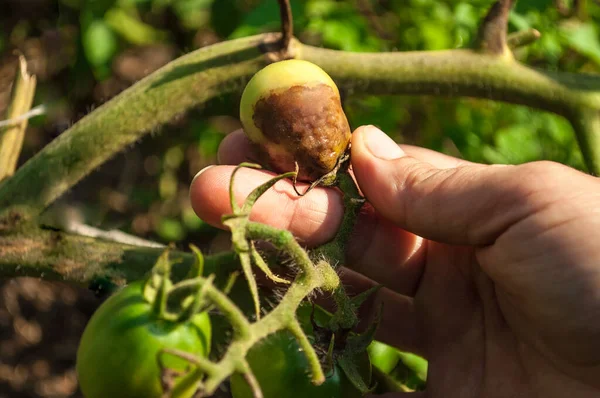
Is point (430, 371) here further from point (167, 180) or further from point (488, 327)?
point (167, 180)

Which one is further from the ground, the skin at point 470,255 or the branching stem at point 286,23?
the branching stem at point 286,23

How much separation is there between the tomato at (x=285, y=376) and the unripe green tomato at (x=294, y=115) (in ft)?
1.33

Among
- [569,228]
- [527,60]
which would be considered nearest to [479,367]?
[569,228]

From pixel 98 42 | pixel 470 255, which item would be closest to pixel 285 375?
pixel 470 255

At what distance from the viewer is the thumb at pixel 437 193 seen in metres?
1.35

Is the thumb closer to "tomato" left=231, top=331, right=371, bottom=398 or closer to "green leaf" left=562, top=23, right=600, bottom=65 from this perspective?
"tomato" left=231, top=331, right=371, bottom=398

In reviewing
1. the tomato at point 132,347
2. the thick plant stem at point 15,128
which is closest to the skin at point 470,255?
the tomato at point 132,347

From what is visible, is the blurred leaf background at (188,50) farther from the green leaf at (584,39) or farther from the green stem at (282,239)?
the green stem at (282,239)

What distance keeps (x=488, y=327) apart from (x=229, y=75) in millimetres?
913

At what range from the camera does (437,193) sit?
4.72 ft

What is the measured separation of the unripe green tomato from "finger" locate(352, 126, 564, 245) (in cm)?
12

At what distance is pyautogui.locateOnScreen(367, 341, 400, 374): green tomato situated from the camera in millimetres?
1733

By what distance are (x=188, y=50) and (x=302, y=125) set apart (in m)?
1.03

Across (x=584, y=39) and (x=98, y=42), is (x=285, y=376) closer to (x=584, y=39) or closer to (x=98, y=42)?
(x=584, y=39)
